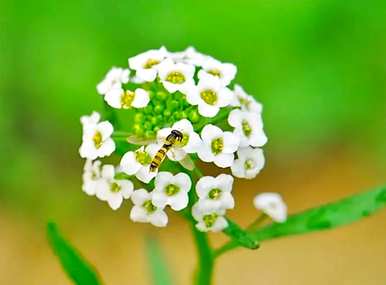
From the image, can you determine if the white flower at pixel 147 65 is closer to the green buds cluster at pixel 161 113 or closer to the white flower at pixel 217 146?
the green buds cluster at pixel 161 113

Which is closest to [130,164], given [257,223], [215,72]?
[215,72]

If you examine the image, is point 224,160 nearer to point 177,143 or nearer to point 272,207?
point 177,143

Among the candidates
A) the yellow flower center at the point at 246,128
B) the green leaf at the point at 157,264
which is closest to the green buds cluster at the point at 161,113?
the yellow flower center at the point at 246,128

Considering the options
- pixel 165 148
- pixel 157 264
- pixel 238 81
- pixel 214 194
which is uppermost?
pixel 238 81

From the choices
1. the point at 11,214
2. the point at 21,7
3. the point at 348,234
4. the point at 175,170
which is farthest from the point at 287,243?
the point at 175,170

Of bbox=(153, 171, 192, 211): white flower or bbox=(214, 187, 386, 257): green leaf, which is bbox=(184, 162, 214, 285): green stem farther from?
bbox=(153, 171, 192, 211): white flower
